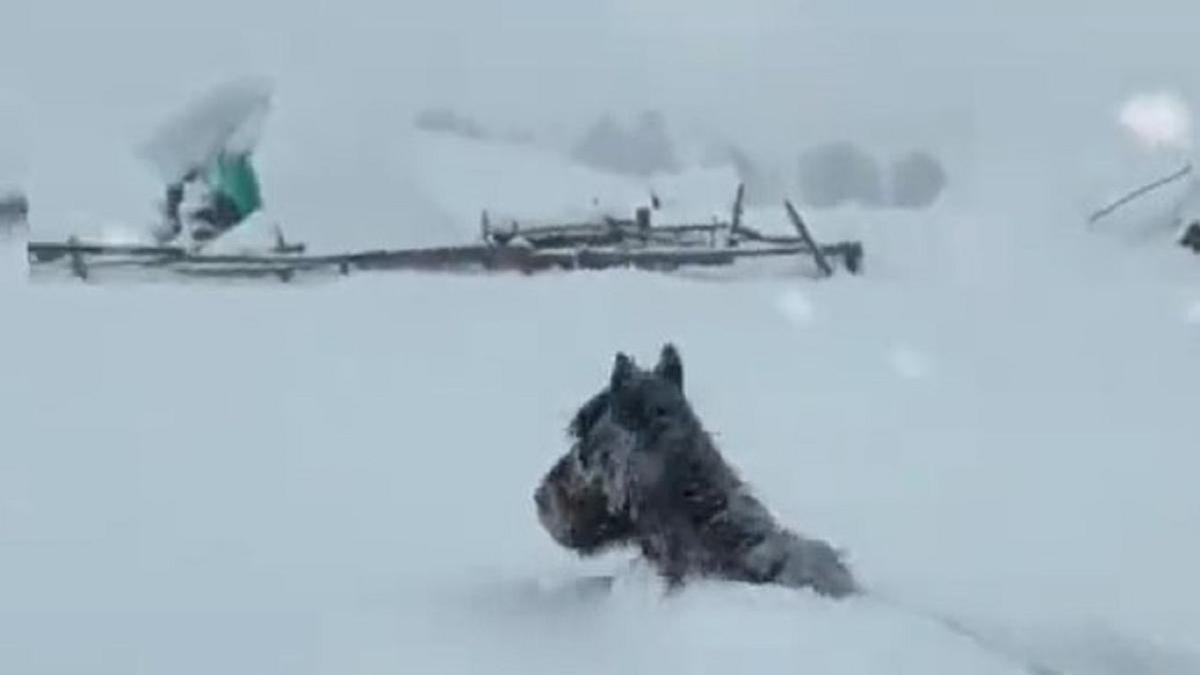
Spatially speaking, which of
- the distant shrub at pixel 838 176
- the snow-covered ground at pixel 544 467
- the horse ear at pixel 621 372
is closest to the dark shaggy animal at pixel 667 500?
the horse ear at pixel 621 372

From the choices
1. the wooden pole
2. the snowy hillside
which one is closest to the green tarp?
the snowy hillside

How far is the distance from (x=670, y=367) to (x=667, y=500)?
0.44 m

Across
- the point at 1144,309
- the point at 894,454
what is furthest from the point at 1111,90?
the point at 894,454

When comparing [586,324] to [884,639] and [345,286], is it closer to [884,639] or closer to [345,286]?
[345,286]

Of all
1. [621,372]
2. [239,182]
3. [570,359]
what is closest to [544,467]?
[621,372]

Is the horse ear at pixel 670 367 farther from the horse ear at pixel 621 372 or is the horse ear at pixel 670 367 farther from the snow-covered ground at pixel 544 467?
the snow-covered ground at pixel 544 467

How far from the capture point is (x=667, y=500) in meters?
6.60

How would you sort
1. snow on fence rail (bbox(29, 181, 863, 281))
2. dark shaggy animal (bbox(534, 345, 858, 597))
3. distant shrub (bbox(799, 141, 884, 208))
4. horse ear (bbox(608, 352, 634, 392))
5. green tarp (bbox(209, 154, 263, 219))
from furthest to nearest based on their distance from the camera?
distant shrub (bbox(799, 141, 884, 208)), green tarp (bbox(209, 154, 263, 219)), snow on fence rail (bbox(29, 181, 863, 281)), horse ear (bbox(608, 352, 634, 392)), dark shaggy animal (bbox(534, 345, 858, 597))

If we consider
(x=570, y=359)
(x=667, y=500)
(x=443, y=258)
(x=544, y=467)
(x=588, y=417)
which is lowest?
(x=667, y=500)

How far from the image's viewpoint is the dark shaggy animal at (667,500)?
651cm

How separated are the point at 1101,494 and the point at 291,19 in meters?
26.0

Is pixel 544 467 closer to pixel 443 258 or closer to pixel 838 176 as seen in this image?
pixel 443 258

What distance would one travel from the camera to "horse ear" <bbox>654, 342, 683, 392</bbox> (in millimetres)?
6750

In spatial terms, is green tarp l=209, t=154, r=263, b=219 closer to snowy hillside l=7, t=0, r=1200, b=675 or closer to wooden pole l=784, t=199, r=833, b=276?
snowy hillside l=7, t=0, r=1200, b=675
